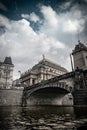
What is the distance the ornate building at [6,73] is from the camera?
225 ft

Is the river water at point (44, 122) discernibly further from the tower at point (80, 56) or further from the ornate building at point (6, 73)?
the ornate building at point (6, 73)

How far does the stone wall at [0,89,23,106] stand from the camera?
42656 mm

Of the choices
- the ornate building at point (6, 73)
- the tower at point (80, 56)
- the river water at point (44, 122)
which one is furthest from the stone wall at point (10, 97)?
the river water at point (44, 122)

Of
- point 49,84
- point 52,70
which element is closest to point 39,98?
point 49,84

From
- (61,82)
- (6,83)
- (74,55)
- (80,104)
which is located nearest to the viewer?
(80,104)

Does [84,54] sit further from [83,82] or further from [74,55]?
[83,82]

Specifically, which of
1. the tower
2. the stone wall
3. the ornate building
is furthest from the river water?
the ornate building

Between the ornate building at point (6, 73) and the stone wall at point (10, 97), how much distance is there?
23665 mm

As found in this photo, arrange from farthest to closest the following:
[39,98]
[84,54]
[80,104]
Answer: [39,98] → [84,54] → [80,104]

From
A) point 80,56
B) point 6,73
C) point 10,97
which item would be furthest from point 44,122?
point 6,73

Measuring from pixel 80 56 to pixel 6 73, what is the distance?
44.5m

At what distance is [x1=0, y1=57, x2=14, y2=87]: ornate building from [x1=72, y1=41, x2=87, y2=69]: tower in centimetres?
4085

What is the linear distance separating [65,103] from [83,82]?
84.2ft

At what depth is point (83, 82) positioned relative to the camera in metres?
22.7
